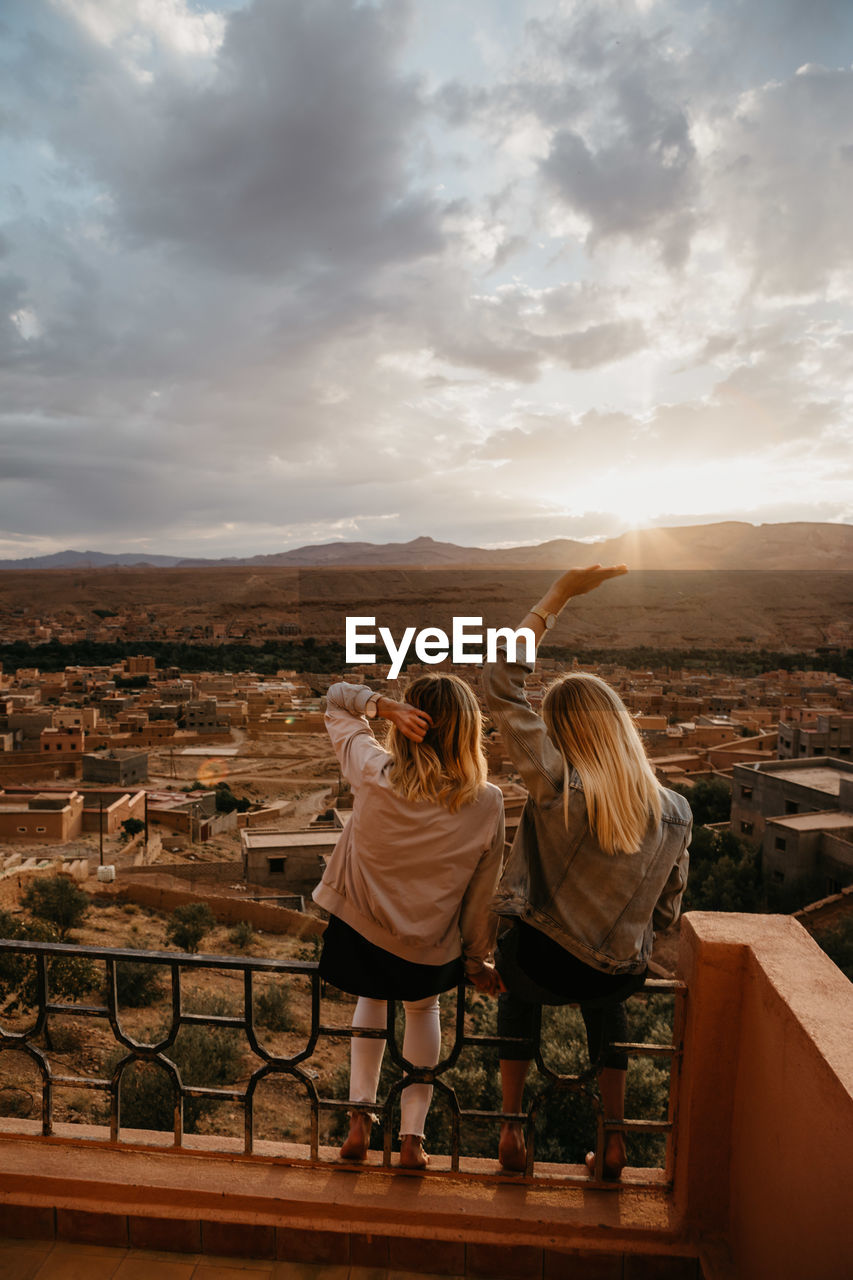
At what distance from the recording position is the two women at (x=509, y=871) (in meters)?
1.56

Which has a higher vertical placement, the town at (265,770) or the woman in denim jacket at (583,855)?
the woman in denim jacket at (583,855)

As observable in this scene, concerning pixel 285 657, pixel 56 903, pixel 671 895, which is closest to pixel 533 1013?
pixel 671 895

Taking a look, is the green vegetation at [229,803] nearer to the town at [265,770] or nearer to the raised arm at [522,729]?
the town at [265,770]

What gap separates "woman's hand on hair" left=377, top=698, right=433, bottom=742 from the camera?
155cm

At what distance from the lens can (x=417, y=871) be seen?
5.26 feet

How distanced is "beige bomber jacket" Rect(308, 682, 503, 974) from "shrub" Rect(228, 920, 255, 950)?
962 cm

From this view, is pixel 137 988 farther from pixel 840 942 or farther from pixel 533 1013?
pixel 840 942

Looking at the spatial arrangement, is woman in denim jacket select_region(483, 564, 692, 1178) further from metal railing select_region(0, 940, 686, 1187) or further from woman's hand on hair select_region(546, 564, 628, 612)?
woman's hand on hair select_region(546, 564, 628, 612)

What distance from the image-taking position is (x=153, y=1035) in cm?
673

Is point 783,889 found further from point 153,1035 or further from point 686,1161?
point 686,1161

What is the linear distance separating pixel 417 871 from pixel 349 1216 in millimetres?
722

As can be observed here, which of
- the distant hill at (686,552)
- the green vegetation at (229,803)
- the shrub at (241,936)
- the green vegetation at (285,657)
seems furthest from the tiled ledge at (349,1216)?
the distant hill at (686,552)

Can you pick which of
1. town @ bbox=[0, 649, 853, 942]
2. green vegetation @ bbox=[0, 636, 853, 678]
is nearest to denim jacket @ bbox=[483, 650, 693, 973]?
town @ bbox=[0, 649, 853, 942]

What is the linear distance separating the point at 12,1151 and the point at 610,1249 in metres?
1.33
